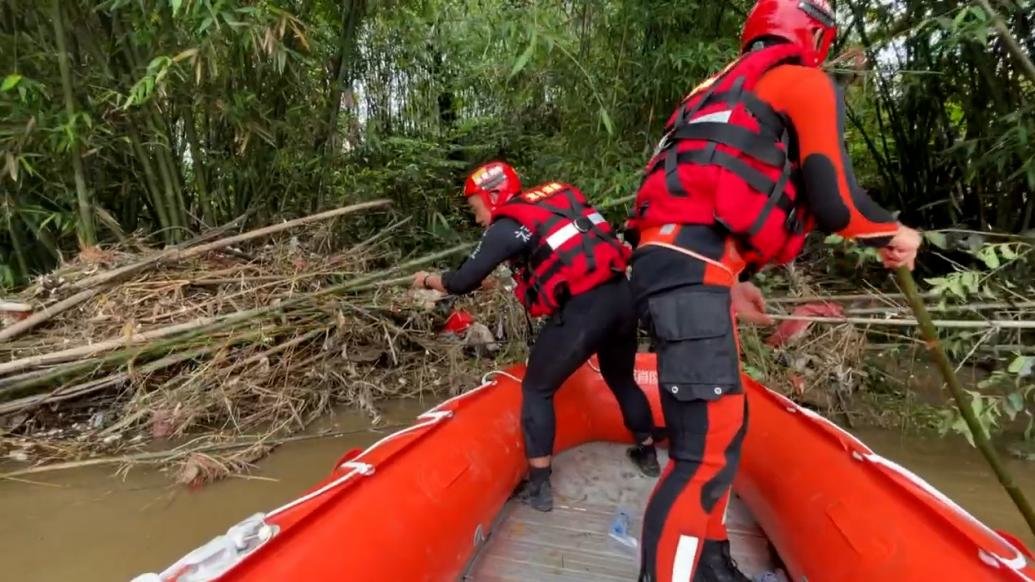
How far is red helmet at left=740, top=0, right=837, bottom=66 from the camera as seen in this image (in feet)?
4.81

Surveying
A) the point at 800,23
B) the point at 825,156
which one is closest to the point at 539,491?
the point at 825,156

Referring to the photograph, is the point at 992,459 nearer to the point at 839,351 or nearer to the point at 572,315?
the point at 572,315

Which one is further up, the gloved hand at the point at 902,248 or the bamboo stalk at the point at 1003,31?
the bamboo stalk at the point at 1003,31

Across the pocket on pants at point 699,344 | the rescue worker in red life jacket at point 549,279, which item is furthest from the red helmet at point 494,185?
the pocket on pants at point 699,344

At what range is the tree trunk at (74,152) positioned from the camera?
2986 millimetres

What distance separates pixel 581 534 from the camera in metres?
2.16

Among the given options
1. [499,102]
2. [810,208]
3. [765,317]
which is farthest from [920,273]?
[499,102]

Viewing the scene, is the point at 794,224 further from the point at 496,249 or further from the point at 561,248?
the point at 496,249

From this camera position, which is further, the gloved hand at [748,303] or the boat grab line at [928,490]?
the gloved hand at [748,303]

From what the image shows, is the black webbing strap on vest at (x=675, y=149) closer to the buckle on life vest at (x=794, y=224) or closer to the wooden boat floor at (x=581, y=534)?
the buckle on life vest at (x=794, y=224)

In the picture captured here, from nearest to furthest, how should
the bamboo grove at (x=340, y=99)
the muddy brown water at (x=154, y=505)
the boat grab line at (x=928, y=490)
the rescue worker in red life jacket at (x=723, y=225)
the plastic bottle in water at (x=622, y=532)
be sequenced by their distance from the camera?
the boat grab line at (x=928, y=490) → the rescue worker in red life jacket at (x=723, y=225) → the plastic bottle in water at (x=622, y=532) → the muddy brown water at (x=154, y=505) → the bamboo grove at (x=340, y=99)

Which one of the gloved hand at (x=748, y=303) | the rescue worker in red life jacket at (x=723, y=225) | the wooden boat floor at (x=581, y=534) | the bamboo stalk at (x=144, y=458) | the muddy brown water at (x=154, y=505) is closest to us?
the rescue worker in red life jacket at (x=723, y=225)

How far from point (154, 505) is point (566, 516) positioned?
166 cm

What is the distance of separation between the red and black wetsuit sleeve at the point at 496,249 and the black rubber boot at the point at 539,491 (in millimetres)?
716
